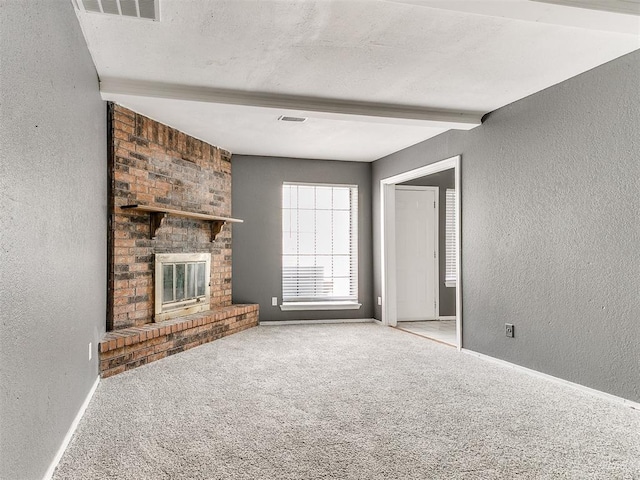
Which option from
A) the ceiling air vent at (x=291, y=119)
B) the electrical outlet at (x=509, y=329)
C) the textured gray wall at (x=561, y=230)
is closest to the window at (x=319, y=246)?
the ceiling air vent at (x=291, y=119)

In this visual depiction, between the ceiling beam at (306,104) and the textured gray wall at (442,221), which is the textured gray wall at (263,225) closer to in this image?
the textured gray wall at (442,221)

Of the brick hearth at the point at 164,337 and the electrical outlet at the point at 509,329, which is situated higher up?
the electrical outlet at the point at 509,329

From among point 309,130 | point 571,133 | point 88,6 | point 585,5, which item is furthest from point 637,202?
point 88,6

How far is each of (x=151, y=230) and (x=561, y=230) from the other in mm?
3585

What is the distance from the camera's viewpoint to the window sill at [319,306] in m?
6.38

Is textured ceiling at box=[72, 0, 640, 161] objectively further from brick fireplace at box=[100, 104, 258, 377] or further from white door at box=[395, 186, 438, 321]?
white door at box=[395, 186, 438, 321]

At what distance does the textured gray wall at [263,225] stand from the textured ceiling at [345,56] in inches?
66.6

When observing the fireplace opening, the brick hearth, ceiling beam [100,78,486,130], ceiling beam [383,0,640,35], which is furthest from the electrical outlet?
the fireplace opening

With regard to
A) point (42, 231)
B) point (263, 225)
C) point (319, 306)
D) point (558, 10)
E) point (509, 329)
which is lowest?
point (319, 306)

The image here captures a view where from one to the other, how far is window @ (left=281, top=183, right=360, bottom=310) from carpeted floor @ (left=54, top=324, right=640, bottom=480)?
2.37m

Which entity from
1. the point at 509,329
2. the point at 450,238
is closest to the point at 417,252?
the point at 450,238

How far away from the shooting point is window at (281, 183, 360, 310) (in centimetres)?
651

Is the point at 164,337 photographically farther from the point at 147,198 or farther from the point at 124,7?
the point at 124,7

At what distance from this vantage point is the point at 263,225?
638cm
